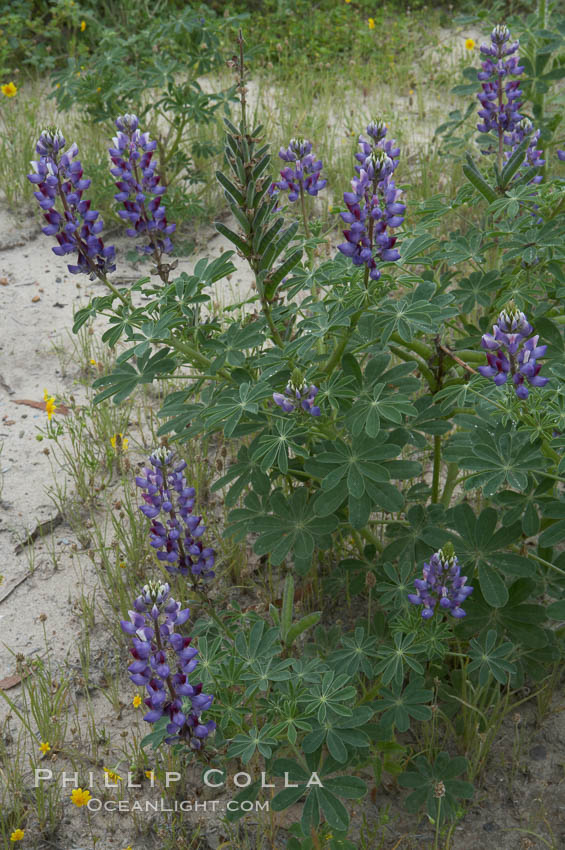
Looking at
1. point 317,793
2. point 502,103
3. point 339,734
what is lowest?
point 317,793

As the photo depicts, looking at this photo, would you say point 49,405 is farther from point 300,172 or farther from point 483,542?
point 483,542

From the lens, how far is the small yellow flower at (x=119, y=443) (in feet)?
10.8

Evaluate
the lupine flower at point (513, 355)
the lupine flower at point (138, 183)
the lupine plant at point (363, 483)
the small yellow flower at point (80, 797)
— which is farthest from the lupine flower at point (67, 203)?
the small yellow flower at point (80, 797)

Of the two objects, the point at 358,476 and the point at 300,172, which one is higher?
the point at 300,172

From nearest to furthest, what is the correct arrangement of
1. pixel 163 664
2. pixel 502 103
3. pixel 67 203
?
pixel 163 664, pixel 67 203, pixel 502 103

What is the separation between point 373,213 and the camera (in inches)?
76.9

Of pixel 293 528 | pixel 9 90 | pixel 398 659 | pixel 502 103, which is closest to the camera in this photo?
pixel 398 659

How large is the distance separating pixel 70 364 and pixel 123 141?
5.88ft

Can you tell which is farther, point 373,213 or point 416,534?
point 416,534

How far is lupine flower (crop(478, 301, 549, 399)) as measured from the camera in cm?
184

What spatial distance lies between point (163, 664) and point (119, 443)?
5.22 ft

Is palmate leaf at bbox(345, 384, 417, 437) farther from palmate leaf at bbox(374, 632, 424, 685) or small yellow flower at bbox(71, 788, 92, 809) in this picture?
small yellow flower at bbox(71, 788, 92, 809)

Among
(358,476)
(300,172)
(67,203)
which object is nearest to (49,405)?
(67,203)

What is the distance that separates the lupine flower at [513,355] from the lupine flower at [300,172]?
3.25ft
